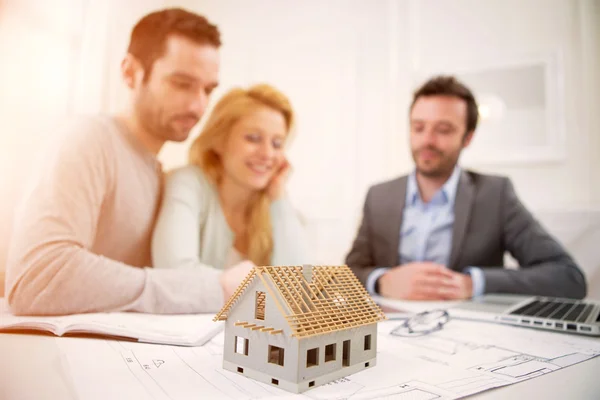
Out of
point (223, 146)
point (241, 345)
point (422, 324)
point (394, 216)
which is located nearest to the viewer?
point (241, 345)

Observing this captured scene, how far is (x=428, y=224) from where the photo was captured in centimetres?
179

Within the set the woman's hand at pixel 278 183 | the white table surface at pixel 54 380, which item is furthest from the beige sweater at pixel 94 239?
the woman's hand at pixel 278 183

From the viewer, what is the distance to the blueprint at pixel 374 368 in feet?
1.95

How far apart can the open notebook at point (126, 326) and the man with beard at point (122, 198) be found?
0.19 ft

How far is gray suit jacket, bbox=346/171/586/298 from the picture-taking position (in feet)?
5.01

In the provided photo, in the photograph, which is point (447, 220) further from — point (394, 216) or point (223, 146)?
point (223, 146)

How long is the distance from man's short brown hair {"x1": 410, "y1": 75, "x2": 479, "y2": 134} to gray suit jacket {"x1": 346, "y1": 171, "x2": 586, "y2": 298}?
9.2 inches

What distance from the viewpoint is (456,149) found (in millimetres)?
1812

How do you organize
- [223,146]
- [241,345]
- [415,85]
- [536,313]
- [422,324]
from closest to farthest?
[241,345]
[422,324]
[536,313]
[223,146]
[415,85]

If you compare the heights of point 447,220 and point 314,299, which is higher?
point 447,220

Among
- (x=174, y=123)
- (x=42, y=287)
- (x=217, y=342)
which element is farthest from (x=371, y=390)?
(x=174, y=123)

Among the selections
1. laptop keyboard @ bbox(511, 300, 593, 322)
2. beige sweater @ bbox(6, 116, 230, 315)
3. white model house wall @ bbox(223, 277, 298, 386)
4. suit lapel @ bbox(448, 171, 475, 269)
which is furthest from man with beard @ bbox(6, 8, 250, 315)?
suit lapel @ bbox(448, 171, 475, 269)

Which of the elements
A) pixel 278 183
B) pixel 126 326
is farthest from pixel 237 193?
pixel 126 326

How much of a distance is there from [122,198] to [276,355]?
2.31ft
